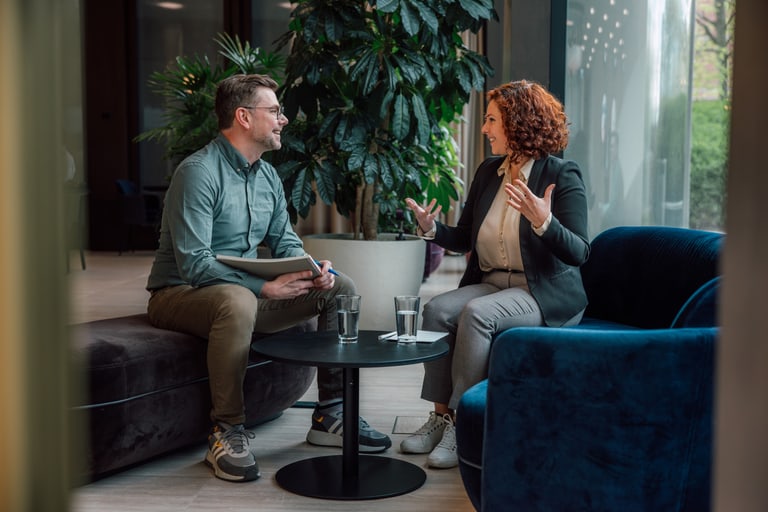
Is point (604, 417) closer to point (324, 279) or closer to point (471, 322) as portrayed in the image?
point (471, 322)

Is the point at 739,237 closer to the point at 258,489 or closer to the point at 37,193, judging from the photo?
the point at 37,193

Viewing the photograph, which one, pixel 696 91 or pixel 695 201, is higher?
pixel 696 91

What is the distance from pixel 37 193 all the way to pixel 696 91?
3.26m

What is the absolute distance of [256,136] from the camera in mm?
2906

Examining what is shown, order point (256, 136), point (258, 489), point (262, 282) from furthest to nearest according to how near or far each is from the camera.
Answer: point (256, 136)
point (262, 282)
point (258, 489)

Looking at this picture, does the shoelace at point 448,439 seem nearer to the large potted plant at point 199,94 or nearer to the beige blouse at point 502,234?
the beige blouse at point 502,234

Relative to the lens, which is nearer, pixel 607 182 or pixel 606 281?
pixel 606 281

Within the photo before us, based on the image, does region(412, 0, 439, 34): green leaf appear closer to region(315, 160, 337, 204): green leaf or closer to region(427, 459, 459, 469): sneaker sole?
region(315, 160, 337, 204): green leaf

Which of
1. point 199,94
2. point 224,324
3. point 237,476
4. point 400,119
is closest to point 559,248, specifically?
point 224,324

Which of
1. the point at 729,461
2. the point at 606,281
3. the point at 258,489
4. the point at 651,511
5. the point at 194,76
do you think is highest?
the point at 194,76

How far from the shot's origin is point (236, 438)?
255 centimetres

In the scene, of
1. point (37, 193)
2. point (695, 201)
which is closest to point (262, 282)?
point (695, 201)

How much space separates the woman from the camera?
8.41 ft

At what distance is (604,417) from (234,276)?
1.43 metres
